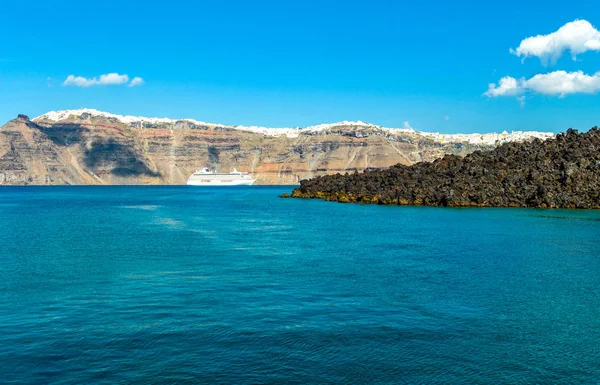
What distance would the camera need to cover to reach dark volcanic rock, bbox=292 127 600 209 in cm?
7931

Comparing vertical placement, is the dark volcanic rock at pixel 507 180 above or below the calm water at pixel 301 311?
above

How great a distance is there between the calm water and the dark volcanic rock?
4253 centimetres

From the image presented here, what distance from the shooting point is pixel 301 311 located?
2039 cm

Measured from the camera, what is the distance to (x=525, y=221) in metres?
58.4

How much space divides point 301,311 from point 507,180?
239 feet

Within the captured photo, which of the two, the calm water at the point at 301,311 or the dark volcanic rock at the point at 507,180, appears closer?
the calm water at the point at 301,311

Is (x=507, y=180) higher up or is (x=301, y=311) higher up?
(x=507, y=180)

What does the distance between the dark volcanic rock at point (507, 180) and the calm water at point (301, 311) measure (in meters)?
42.5

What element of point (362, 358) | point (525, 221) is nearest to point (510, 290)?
point (362, 358)

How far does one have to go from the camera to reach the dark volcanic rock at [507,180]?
79312mm

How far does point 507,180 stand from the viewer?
281 feet

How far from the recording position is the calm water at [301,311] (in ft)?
48.4

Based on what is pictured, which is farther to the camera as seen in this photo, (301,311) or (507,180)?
(507,180)

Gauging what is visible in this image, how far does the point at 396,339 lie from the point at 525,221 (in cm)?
4638
